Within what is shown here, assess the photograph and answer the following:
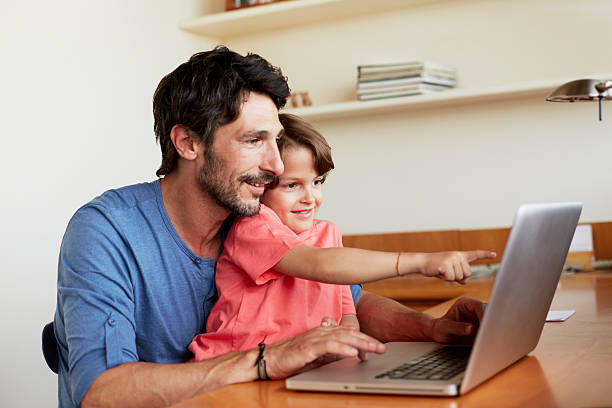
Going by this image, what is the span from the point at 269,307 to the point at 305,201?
0.33 metres

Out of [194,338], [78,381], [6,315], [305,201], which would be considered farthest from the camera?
[6,315]

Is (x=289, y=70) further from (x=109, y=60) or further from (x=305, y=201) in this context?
(x=305, y=201)

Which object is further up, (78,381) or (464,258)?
(464,258)

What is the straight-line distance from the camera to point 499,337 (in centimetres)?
106

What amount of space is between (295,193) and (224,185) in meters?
0.19

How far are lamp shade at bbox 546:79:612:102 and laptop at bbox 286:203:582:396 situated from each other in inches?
50.1

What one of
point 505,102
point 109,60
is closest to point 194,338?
point 109,60

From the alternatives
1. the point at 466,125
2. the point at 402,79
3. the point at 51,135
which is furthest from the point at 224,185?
the point at 466,125

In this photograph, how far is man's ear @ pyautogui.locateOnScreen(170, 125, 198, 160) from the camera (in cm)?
165

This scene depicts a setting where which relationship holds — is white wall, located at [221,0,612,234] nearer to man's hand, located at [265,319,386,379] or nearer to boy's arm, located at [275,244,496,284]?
boy's arm, located at [275,244,496,284]

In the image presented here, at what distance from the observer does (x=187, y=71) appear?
166 centimetres

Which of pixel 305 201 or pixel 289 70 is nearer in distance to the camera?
pixel 305 201

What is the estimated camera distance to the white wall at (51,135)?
2570 millimetres

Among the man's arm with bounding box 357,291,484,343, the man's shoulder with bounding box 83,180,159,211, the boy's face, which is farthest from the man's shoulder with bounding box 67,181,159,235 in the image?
the man's arm with bounding box 357,291,484,343
